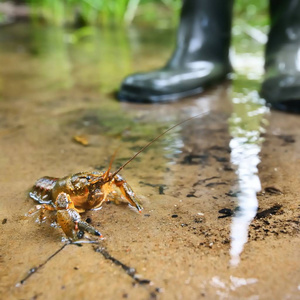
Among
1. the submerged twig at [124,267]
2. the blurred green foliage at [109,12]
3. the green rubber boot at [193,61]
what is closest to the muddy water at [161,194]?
the submerged twig at [124,267]

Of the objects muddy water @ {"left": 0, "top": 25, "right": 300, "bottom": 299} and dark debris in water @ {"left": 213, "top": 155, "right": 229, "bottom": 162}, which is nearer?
muddy water @ {"left": 0, "top": 25, "right": 300, "bottom": 299}

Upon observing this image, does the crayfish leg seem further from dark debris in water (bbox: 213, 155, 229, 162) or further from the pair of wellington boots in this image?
the pair of wellington boots

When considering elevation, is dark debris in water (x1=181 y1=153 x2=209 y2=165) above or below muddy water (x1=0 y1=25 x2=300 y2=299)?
below

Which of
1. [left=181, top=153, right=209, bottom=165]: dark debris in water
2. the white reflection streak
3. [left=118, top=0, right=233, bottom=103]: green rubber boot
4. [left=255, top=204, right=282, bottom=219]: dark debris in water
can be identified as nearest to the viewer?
the white reflection streak

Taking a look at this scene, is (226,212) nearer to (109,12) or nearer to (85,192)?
(85,192)

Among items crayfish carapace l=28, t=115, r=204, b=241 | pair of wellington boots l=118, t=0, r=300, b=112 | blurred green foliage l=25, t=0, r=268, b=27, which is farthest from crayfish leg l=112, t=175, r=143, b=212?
blurred green foliage l=25, t=0, r=268, b=27

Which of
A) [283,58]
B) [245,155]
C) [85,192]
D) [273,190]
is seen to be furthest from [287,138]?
[85,192]

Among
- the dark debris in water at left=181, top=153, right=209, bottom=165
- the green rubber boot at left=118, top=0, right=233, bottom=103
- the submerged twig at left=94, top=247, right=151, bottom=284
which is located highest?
the green rubber boot at left=118, top=0, right=233, bottom=103

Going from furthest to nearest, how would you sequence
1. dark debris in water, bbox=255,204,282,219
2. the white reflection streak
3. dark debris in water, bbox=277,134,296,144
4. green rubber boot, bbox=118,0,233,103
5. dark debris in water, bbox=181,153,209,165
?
green rubber boot, bbox=118,0,233,103, dark debris in water, bbox=277,134,296,144, dark debris in water, bbox=181,153,209,165, dark debris in water, bbox=255,204,282,219, the white reflection streak
